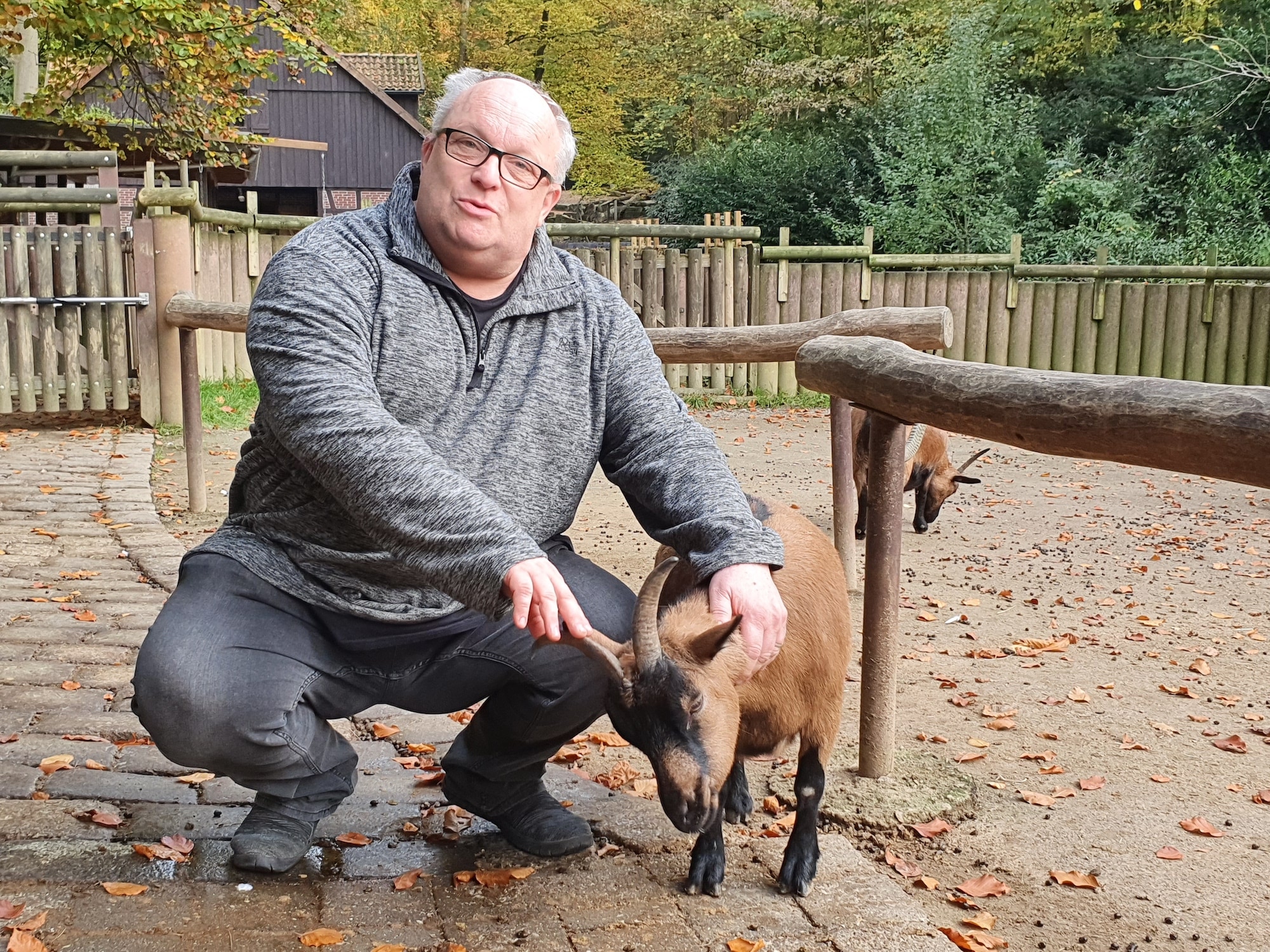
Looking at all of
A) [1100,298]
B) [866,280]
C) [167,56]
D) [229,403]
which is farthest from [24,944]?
[1100,298]

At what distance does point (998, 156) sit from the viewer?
1948cm

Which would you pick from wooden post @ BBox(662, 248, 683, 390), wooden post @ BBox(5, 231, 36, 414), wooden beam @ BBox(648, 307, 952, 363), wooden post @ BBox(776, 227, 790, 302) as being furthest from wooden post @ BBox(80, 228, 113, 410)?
wooden post @ BBox(776, 227, 790, 302)

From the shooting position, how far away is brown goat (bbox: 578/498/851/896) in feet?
8.05

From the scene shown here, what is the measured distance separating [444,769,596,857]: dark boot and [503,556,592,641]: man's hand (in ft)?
2.81

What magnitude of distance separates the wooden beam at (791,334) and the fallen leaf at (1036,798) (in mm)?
1691

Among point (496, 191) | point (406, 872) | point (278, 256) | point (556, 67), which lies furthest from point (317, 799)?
point (556, 67)

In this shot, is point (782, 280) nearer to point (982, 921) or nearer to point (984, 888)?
point (984, 888)

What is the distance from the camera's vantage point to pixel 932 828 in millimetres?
3377

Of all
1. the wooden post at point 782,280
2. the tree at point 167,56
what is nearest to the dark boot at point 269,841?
the tree at point 167,56

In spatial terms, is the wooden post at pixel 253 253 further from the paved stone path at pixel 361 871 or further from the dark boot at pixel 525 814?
the dark boot at pixel 525 814

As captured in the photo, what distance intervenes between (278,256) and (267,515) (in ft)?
1.80

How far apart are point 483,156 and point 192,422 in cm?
486

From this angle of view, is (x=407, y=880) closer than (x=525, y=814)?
Yes

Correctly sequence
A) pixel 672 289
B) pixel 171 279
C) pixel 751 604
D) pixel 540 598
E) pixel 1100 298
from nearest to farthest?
1. pixel 540 598
2. pixel 751 604
3. pixel 171 279
4. pixel 672 289
5. pixel 1100 298
